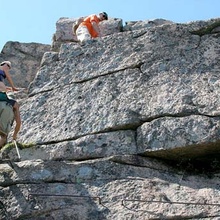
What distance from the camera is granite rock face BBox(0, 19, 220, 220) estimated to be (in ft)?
32.0

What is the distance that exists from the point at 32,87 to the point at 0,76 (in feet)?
4.08

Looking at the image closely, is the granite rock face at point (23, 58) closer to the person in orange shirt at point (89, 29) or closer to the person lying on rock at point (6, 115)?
the person in orange shirt at point (89, 29)

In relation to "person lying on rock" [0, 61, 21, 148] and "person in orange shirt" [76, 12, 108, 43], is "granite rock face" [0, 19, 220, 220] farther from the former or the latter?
"person in orange shirt" [76, 12, 108, 43]

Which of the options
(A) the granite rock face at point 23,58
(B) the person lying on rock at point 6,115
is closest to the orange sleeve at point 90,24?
(A) the granite rock face at point 23,58

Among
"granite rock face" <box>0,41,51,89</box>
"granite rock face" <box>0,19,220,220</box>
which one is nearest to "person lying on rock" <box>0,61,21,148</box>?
"granite rock face" <box>0,19,220,220</box>

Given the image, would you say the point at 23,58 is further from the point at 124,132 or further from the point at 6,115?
the point at 124,132

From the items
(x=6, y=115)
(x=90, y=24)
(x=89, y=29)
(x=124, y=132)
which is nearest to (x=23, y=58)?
(x=90, y=24)

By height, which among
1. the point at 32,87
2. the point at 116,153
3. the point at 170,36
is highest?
the point at 170,36

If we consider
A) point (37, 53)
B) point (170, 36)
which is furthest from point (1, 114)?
point (37, 53)

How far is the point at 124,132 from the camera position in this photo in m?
11.2

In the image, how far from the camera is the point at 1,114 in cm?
1134

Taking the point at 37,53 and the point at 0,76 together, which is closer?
the point at 0,76

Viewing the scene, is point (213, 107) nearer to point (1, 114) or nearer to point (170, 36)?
point (170, 36)

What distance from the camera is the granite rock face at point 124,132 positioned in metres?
9.74
